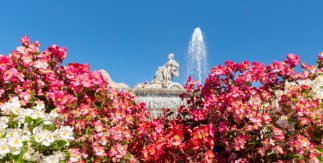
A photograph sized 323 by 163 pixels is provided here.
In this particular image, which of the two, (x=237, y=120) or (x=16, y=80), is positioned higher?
(x=16, y=80)

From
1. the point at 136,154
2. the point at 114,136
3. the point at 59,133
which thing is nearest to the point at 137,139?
the point at 136,154

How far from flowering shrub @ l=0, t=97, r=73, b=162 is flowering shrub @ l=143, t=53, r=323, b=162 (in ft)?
2.34

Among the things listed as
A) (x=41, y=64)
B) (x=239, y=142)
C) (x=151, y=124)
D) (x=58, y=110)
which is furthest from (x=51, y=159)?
(x=239, y=142)

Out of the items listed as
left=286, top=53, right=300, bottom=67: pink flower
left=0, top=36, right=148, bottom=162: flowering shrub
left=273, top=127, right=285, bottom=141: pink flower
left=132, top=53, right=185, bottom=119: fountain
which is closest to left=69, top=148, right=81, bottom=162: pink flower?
left=0, top=36, right=148, bottom=162: flowering shrub

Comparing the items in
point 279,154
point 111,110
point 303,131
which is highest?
point 111,110

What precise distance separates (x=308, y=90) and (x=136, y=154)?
5.27 ft

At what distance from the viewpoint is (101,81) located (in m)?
3.07

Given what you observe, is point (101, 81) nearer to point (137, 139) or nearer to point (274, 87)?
point (137, 139)

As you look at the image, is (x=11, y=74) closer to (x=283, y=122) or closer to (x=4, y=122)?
(x=4, y=122)

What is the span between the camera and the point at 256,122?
8.52 feet

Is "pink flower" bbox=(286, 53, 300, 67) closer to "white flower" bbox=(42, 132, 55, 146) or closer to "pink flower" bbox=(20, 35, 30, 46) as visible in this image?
"white flower" bbox=(42, 132, 55, 146)

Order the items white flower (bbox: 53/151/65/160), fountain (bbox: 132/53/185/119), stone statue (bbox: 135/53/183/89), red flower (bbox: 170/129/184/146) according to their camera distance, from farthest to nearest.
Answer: stone statue (bbox: 135/53/183/89) < fountain (bbox: 132/53/185/119) < red flower (bbox: 170/129/184/146) < white flower (bbox: 53/151/65/160)

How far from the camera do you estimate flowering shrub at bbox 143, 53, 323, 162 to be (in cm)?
254

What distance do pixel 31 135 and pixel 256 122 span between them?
157 cm
